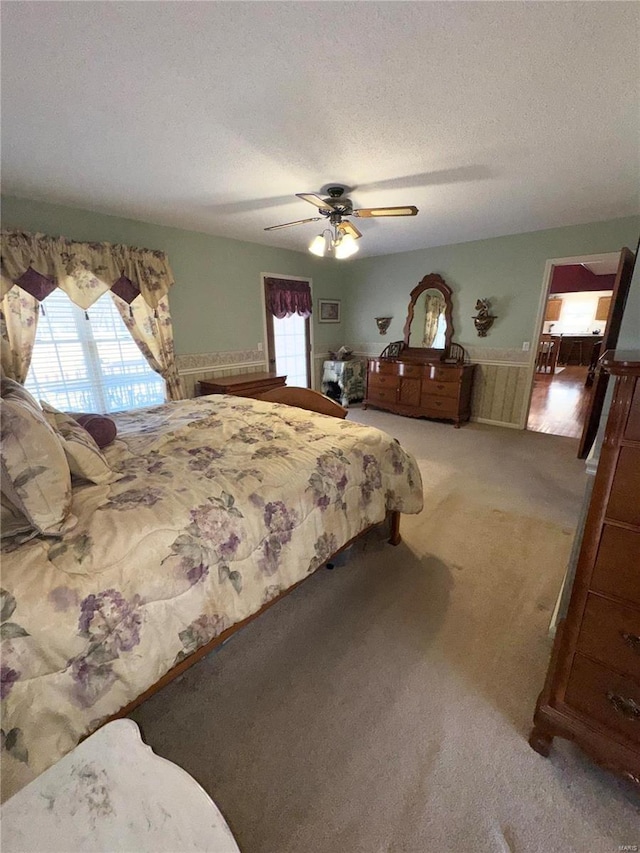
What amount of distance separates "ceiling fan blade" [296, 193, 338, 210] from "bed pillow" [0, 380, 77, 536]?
76.4 inches

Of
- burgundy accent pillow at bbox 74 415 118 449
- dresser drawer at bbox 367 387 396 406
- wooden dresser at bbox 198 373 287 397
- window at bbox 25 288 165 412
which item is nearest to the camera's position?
burgundy accent pillow at bbox 74 415 118 449

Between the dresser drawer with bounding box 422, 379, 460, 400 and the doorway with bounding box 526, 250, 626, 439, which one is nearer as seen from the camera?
the dresser drawer with bounding box 422, 379, 460, 400

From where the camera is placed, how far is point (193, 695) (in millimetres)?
1383

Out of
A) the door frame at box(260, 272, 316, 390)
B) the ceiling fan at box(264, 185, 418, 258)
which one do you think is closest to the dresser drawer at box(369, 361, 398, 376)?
the door frame at box(260, 272, 316, 390)

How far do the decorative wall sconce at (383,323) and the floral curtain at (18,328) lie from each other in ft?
14.0

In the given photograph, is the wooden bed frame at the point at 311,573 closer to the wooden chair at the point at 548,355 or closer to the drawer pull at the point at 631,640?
the drawer pull at the point at 631,640

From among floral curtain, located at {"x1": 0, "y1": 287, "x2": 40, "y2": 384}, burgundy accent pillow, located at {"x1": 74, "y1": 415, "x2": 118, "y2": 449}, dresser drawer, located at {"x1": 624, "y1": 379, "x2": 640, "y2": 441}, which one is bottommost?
burgundy accent pillow, located at {"x1": 74, "y1": 415, "x2": 118, "y2": 449}

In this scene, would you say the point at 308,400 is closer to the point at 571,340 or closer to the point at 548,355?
the point at 548,355

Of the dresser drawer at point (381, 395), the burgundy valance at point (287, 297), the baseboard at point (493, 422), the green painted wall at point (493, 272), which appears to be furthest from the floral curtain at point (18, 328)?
the baseboard at point (493, 422)

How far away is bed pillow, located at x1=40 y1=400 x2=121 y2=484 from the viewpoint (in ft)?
4.49

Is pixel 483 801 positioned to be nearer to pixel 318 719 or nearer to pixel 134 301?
pixel 318 719

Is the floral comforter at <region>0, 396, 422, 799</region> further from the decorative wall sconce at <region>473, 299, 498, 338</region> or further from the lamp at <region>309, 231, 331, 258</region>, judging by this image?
the decorative wall sconce at <region>473, 299, 498, 338</region>

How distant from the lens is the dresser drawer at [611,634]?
0.95m

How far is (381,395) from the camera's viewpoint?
527cm
